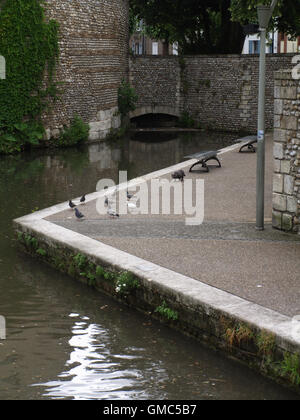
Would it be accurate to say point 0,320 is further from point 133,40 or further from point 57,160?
point 133,40

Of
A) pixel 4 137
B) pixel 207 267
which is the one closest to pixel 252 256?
pixel 207 267

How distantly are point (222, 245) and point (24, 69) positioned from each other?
14.4 meters

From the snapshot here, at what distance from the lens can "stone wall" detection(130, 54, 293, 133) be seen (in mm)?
28656

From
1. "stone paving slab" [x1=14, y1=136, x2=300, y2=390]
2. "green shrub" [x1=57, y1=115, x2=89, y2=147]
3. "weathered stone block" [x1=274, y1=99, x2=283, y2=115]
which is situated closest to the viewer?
"stone paving slab" [x1=14, y1=136, x2=300, y2=390]

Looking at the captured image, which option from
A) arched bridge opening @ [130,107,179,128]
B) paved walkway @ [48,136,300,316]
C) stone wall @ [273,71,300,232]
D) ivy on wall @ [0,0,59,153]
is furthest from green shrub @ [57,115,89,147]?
stone wall @ [273,71,300,232]

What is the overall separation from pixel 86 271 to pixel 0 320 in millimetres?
1582

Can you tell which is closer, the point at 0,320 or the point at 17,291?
the point at 0,320

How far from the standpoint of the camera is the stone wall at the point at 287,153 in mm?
9992

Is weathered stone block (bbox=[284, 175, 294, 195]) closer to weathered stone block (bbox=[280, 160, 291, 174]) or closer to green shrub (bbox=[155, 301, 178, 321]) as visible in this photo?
weathered stone block (bbox=[280, 160, 291, 174])

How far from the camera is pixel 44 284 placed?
9.76 meters

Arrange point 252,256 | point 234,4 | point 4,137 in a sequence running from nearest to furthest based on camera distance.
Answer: point 252,256 < point 234,4 < point 4,137

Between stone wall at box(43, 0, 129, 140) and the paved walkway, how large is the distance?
11.8 meters

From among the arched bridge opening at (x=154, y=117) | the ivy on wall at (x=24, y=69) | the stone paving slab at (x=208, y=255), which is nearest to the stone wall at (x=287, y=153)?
the stone paving slab at (x=208, y=255)

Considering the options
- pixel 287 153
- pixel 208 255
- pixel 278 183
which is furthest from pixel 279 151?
pixel 208 255
